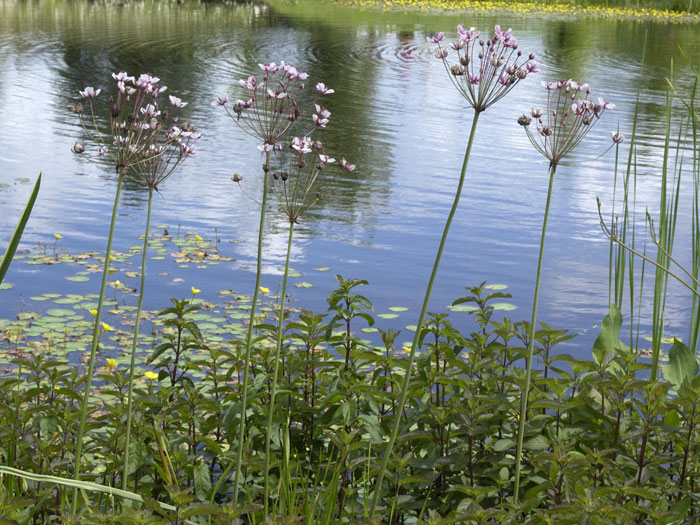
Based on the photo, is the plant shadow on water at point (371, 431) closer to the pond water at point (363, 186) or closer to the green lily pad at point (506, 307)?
the pond water at point (363, 186)

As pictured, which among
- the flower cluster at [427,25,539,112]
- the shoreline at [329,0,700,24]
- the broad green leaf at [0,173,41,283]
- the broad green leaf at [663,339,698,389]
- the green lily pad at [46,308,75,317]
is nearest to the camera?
the broad green leaf at [0,173,41,283]

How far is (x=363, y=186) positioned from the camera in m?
8.59

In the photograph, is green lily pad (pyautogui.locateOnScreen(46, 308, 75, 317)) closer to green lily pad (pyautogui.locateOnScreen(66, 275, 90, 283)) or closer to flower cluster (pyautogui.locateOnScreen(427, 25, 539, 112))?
green lily pad (pyautogui.locateOnScreen(66, 275, 90, 283))

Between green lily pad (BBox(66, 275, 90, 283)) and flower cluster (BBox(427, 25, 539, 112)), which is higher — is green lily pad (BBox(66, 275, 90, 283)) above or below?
below

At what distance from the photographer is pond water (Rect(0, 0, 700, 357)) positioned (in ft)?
19.2

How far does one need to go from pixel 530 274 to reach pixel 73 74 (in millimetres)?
10047

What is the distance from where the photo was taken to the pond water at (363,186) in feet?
19.2

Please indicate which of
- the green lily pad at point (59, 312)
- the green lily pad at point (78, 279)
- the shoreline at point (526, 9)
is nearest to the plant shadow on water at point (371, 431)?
the green lily pad at point (59, 312)

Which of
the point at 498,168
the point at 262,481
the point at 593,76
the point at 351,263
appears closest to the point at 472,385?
the point at 262,481

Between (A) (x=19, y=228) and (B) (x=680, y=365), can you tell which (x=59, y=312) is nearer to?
(B) (x=680, y=365)

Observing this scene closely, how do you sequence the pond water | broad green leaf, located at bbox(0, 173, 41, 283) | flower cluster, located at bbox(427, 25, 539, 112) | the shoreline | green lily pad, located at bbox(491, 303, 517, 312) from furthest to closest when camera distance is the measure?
the shoreline < the pond water < green lily pad, located at bbox(491, 303, 517, 312) < flower cluster, located at bbox(427, 25, 539, 112) < broad green leaf, located at bbox(0, 173, 41, 283)

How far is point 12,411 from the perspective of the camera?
2742mm

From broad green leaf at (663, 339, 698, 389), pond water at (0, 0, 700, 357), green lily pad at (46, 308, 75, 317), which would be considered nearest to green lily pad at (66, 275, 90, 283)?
pond water at (0, 0, 700, 357)

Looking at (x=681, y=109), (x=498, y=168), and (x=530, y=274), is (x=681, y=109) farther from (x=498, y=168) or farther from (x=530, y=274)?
(x=530, y=274)
